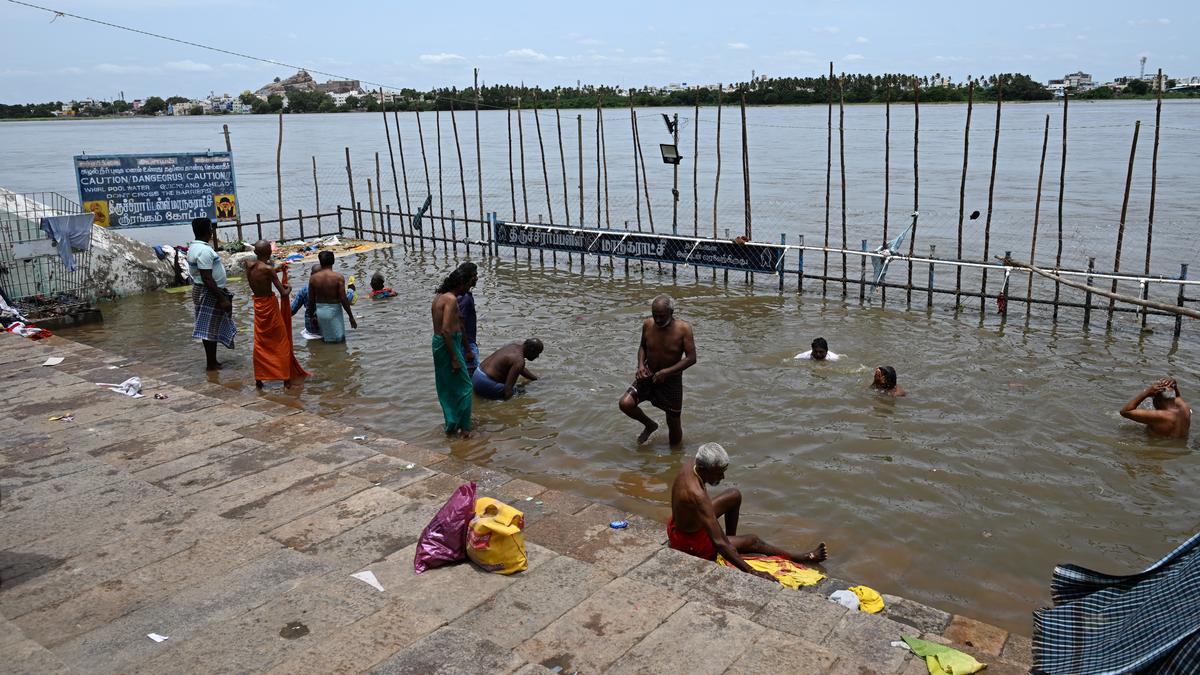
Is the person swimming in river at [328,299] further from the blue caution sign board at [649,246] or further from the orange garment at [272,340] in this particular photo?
the blue caution sign board at [649,246]

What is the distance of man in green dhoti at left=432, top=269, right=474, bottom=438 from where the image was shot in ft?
26.0

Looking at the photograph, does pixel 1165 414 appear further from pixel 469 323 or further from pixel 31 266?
pixel 31 266

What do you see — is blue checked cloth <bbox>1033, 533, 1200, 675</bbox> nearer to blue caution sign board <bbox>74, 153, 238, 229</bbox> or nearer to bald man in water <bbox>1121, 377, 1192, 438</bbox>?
bald man in water <bbox>1121, 377, 1192, 438</bbox>

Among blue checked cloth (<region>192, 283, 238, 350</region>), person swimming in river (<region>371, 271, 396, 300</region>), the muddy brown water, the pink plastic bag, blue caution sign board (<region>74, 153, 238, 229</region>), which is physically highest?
blue caution sign board (<region>74, 153, 238, 229</region>)

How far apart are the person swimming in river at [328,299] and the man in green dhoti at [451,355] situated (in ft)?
11.8

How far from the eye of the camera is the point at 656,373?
314 inches

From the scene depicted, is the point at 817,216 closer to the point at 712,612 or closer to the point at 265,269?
the point at 265,269

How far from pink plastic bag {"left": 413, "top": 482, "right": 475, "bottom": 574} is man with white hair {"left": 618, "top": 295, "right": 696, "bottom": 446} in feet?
9.79

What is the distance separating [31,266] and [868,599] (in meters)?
14.1

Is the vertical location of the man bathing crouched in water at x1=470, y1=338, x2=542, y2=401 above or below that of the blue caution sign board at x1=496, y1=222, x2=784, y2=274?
below

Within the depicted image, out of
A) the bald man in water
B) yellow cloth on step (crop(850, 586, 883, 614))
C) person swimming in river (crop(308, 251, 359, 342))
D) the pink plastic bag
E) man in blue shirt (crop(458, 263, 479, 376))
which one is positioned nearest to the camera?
the pink plastic bag

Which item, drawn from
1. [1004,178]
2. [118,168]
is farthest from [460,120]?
[118,168]

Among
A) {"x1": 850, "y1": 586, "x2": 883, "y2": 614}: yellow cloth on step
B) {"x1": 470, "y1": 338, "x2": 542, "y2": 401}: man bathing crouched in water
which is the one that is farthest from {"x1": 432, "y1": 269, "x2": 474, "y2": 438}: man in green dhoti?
{"x1": 850, "y1": 586, "x2": 883, "y2": 614}: yellow cloth on step

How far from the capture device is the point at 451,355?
316 inches
